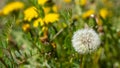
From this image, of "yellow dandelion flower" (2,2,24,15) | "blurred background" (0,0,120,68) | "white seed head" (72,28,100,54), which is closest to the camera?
"white seed head" (72,28,100,54)

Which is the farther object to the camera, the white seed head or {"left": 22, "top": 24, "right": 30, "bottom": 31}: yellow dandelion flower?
{"left": 22, "top": 24, "right": 30, "bottom": 31}: yellow dandelion flower

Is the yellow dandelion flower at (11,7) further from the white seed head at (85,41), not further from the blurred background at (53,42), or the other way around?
the white seed head at (85,41)

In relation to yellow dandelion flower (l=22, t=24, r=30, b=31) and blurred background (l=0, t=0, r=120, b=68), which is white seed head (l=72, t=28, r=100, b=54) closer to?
blurred background (l=0, t=0, r=120, b=68)

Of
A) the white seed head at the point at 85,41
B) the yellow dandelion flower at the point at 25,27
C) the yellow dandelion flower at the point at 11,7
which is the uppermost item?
the white seed head at the point at 85,41

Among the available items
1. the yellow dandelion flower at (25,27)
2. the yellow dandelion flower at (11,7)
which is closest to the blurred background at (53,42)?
the yellow dandelion flower at (25,27)

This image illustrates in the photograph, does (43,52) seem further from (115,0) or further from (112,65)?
(115,0)

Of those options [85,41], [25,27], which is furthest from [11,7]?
[85,41]

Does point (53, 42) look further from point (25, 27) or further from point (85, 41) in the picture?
point (25, 27)

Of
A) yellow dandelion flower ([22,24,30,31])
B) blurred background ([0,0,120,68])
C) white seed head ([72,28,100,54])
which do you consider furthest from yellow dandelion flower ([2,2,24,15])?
white seed head ([72,28,100,54])
